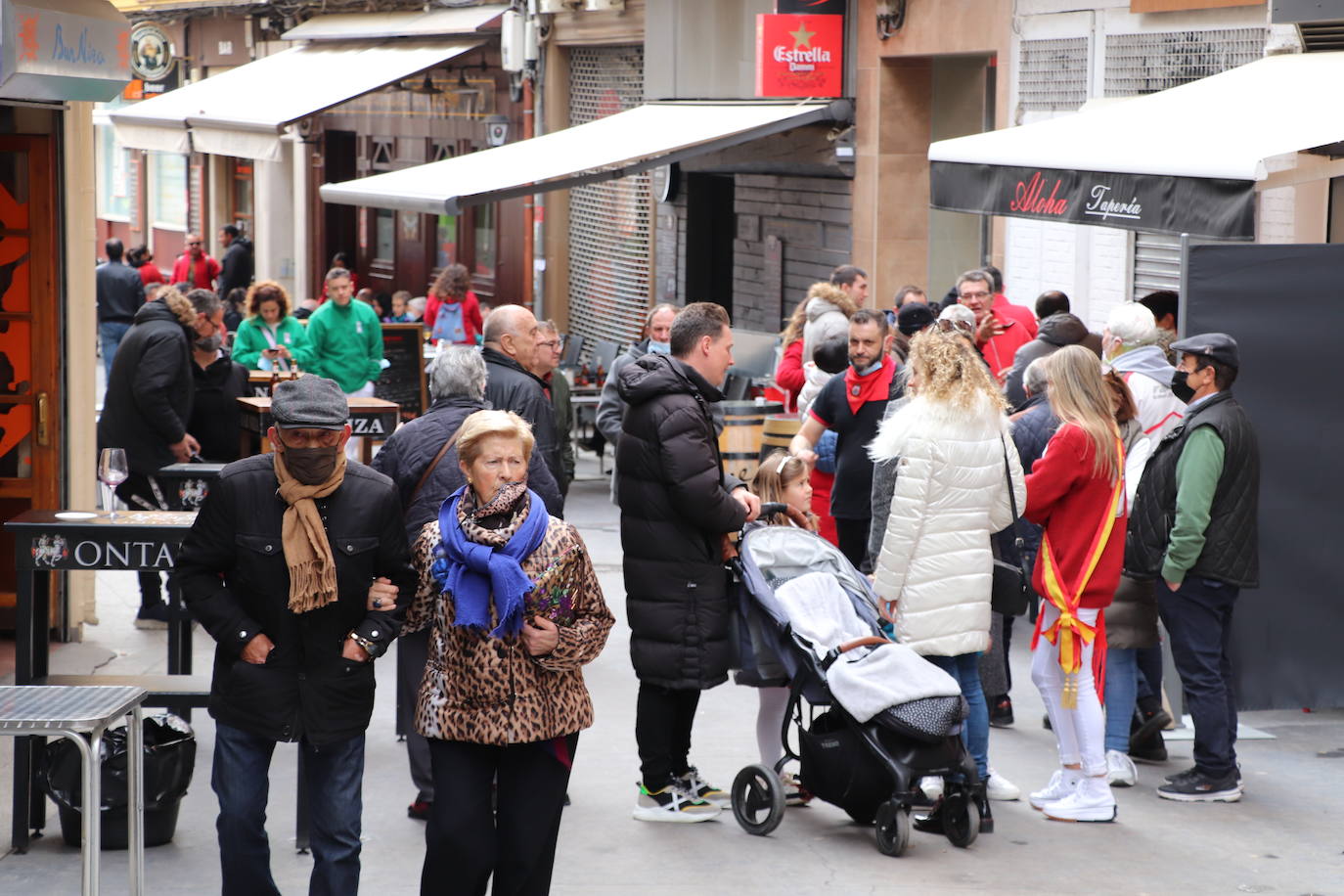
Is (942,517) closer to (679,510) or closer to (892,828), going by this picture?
(679,510)

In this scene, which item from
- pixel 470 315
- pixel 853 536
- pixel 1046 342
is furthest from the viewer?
pixel 470 315

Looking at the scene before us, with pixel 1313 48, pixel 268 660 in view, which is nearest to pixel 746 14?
pixel 1313 48

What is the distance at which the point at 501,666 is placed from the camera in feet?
16.4

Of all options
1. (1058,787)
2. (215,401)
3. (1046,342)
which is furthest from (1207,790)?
(215,401)

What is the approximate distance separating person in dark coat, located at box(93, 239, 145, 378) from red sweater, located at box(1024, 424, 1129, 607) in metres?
14.3

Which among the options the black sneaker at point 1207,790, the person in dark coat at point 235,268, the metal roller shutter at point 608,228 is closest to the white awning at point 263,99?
the metal roller shutter at point 608,228

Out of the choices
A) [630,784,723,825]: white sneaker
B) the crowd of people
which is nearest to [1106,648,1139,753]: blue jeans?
the crowd of people

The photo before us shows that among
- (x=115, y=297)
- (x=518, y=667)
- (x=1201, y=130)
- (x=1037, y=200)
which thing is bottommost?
(x=518, y=667)

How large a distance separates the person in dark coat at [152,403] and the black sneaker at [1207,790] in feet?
17.5

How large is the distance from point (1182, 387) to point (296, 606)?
13.7 feet

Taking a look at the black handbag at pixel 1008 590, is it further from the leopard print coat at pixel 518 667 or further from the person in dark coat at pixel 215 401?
the person in dark coat at pixel 215 401

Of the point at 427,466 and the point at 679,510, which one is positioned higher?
the point at 427,466

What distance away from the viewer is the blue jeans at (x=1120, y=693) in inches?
291

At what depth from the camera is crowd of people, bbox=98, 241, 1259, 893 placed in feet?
16.6
